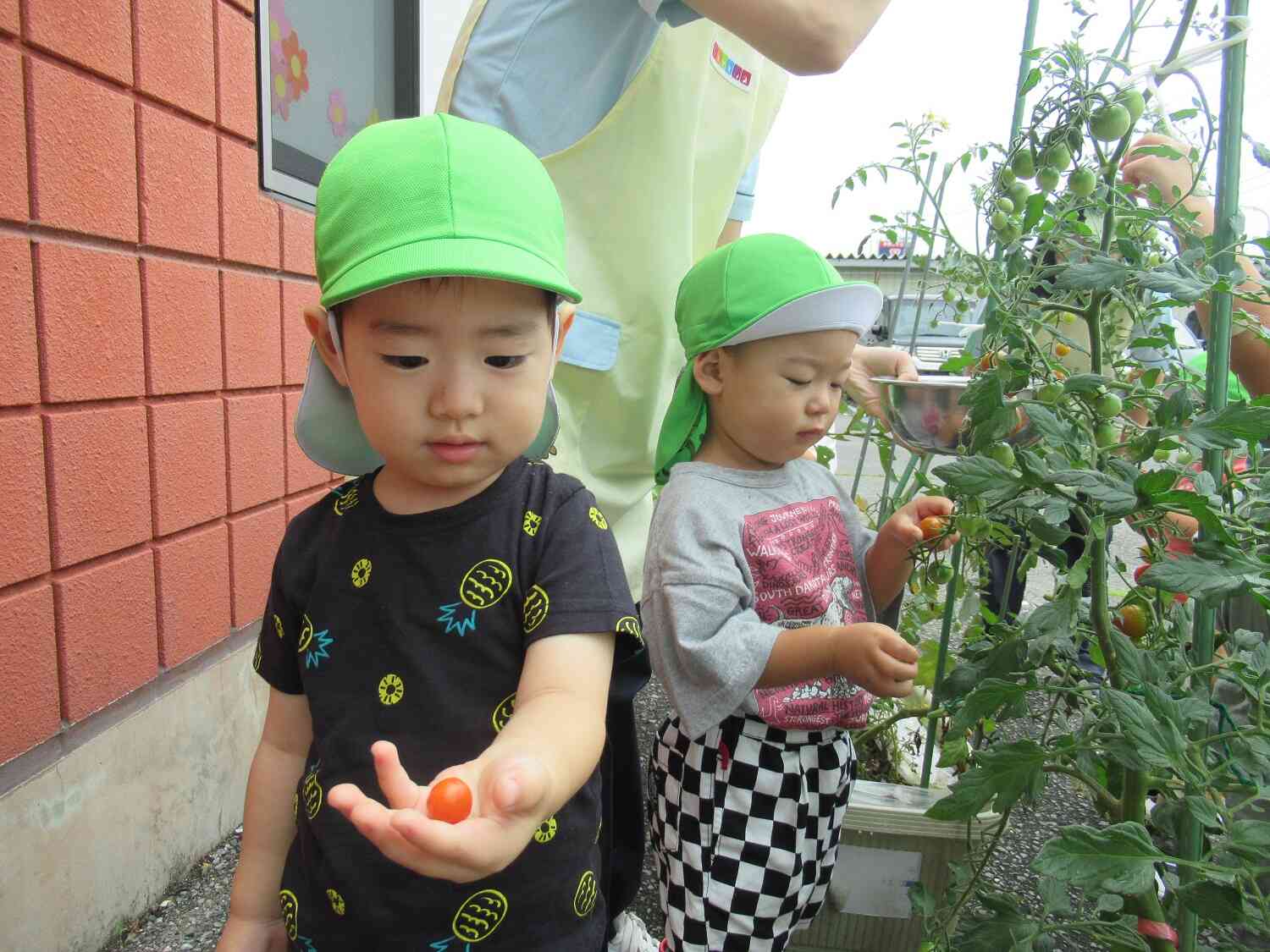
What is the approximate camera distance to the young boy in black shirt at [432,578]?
77 centimetres

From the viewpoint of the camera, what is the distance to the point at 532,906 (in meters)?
0.86

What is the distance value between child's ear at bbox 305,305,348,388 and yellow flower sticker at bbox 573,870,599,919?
0.58m

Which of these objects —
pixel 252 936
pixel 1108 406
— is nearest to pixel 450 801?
pixel 252 936

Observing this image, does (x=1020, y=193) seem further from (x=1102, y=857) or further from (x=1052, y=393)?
(x=1102, y=857)

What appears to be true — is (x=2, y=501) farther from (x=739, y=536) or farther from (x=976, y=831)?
(x=976, y=831)

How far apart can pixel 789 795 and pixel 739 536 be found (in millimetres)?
378

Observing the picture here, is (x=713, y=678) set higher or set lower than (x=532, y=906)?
higher

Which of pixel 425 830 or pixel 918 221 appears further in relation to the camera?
pixel 918 221

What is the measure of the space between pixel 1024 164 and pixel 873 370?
2.00ft

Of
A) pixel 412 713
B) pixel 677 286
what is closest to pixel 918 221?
pixel 677 286

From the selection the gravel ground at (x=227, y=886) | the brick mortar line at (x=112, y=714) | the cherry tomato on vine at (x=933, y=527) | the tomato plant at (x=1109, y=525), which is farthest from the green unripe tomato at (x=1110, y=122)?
the brick mortar line at (x=112, y=714)

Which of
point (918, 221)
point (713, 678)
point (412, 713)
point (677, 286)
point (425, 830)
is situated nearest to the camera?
point (425, 830)

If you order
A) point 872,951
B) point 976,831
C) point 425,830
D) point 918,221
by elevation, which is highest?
point 918,221

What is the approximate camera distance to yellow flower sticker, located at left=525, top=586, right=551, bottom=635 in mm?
836
